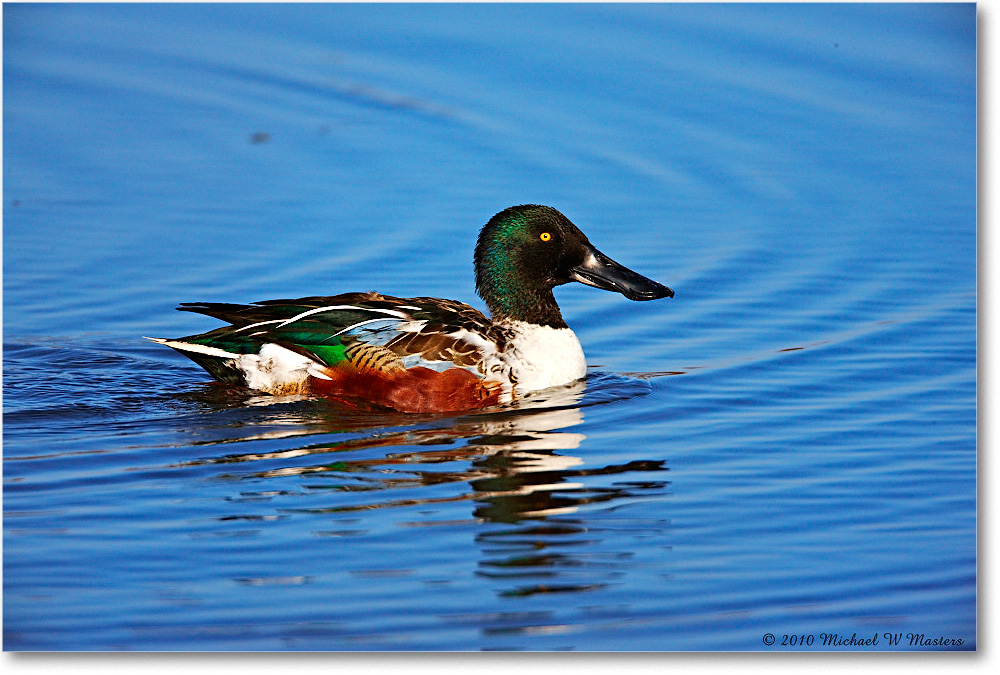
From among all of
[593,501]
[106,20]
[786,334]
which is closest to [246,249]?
[106,20]

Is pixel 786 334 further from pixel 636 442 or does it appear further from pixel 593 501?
pixel 593 501

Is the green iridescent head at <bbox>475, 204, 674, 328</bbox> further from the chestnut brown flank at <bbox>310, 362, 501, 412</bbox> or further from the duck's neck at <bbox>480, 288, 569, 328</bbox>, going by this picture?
the chestnut brown flank at <bbox>310, 362, 501, 412</bbox>

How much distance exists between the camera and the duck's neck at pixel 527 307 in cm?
906

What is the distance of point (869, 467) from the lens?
7.40m

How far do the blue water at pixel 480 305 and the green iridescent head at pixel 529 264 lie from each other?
1.92ft

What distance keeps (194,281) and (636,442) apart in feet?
13.9

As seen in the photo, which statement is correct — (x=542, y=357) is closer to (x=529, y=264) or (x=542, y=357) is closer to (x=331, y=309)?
(x=529, y=264)

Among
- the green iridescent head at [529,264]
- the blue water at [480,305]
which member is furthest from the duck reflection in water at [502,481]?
the green iridescent head at [529,264]

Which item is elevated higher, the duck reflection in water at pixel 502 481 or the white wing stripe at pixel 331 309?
the white wing stripe at pixel 331 309

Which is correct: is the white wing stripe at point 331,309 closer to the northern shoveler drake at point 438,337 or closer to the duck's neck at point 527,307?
the northern shoveler drake at point 438,337

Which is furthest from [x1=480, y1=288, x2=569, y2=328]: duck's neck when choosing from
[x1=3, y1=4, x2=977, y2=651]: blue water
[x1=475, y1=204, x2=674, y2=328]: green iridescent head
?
[x1=3, y1=4, x2=977, y2=651]: blue water

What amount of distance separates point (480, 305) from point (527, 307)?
6.28 feet

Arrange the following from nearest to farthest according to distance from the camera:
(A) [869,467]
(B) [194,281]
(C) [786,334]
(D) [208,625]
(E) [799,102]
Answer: (D) [208,625] < (A) [869,467] < (C) [786,334] < (B) [194,281] < (E) [799,102]

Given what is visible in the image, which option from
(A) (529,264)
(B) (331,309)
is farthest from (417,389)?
(A) (529,264)
